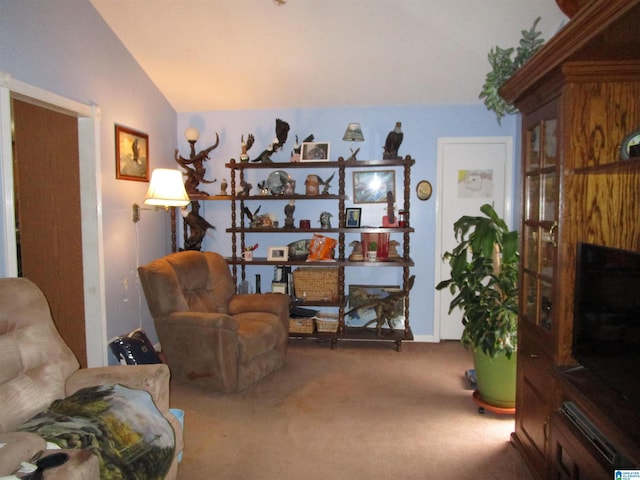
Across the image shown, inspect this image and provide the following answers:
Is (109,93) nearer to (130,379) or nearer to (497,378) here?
(130,379)

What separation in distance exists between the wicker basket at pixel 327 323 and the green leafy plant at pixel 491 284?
1471mm

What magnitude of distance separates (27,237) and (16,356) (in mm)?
1532

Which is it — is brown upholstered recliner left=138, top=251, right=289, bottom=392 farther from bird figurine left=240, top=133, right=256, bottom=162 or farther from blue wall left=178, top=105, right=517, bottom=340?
bird figurine left=240, top=133, right=256, bottom=162

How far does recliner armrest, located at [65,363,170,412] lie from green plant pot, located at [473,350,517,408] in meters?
1.89

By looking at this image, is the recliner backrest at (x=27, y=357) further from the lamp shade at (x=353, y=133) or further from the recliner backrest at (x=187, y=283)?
the lamp shade at (x=353, y=133)

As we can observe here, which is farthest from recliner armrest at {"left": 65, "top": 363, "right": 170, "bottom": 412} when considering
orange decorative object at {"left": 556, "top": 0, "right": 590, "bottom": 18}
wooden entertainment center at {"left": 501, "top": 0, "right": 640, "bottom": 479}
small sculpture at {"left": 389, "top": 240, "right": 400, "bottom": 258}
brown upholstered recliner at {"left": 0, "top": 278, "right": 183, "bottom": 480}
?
small sculpture at {"left": 389, "top": 240, "right": 400, "bottom": 258}

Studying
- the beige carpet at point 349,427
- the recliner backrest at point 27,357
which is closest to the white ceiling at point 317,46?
the recliner backrest at point 27,357

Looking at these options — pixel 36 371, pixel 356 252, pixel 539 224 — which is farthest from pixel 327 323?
pixel 36 371

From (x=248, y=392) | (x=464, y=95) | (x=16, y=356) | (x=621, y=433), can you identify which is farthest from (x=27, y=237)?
(x=464, y=95)

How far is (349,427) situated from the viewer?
99.0 inches

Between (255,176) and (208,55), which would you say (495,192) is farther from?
(208,55)

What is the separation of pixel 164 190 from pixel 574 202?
261 cm

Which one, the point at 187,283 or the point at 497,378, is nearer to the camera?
the point at 497,378

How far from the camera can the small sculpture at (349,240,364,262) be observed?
3928 mm
